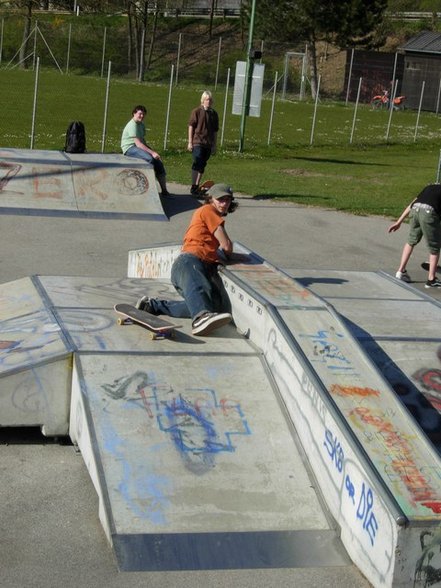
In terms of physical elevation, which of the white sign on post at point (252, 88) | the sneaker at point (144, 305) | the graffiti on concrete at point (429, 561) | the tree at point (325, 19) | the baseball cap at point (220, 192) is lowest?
the graffiti on concrete at point (429, 561)

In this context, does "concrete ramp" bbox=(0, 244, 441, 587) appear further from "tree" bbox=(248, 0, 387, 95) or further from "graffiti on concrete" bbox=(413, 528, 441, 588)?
"tree" bbox=(248, 0, 387, 95)

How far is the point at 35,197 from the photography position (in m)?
15.9

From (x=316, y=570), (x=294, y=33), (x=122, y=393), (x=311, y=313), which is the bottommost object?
(x=316, y=570)

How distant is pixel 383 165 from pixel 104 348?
19.3 metres

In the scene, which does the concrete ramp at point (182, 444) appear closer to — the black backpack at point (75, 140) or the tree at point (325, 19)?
the black backpack at point (75, 140)

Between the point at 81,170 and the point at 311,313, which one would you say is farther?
the point at 81,170

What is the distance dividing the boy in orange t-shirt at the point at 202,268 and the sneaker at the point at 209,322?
0.11 metres

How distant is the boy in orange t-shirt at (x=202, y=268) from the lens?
8461mm

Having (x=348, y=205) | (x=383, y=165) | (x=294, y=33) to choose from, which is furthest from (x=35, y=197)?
(x=294, y=33)

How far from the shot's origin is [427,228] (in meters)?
12.2

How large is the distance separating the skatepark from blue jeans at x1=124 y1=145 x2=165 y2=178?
7.74 meters

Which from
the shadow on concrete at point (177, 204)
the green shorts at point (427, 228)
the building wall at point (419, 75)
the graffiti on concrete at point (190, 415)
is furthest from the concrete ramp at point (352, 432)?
the building wall at point (419, 75)

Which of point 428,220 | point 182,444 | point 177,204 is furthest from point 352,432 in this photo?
point 177,204

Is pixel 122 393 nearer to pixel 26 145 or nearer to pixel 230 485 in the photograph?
pixel 230 485
